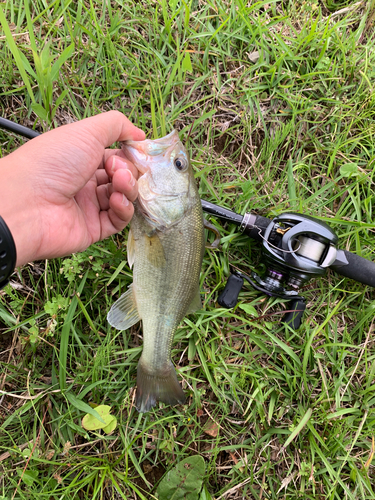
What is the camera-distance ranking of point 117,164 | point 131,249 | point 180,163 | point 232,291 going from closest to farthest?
point 117,164 < point 180,163 < point 131,249 < point 232,291

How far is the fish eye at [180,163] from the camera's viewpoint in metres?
2.29

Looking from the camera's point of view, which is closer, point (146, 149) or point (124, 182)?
point (124, 182)

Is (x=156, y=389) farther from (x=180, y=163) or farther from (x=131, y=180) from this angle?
(x=180, y=163)

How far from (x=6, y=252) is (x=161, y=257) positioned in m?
1.00

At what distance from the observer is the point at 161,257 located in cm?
236

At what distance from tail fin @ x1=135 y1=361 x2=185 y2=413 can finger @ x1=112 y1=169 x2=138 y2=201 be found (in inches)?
55.6

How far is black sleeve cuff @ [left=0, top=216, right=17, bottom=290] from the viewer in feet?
6.00

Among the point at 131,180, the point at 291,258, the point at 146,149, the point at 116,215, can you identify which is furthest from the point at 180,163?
the point at 291,258

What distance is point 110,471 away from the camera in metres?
2.59

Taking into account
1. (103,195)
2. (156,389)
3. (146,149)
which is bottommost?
(156,389)

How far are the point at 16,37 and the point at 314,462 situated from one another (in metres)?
4.62

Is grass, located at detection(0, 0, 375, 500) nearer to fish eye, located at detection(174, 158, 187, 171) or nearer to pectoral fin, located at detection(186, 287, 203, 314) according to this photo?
pectoral fin, located at detection(186, 287, 203, 314)

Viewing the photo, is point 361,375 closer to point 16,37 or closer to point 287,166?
point 287,166

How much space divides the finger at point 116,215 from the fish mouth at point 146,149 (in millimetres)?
267
